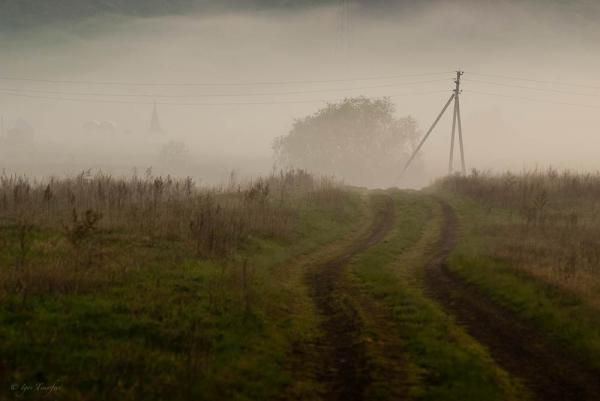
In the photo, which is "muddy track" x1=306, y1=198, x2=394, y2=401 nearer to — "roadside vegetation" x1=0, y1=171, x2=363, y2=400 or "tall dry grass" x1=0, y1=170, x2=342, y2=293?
"roadside vegetation" x1=0, y1=171, x2=363, y2=400

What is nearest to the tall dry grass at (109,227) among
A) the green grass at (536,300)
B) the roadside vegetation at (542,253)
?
the green grass at (536,300)

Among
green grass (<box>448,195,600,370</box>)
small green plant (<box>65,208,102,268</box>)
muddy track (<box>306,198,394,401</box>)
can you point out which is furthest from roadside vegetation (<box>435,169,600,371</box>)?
small green plant (<box>65,208,102,268</box>)

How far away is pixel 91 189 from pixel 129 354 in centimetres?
1890

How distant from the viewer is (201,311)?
12219 mm

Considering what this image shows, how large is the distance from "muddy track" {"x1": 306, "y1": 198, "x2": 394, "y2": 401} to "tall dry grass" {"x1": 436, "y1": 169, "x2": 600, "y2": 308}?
17.9 feet

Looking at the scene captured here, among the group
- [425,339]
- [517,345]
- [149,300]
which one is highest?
[149,300]

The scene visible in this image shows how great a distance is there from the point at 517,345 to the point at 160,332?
23.8 feet

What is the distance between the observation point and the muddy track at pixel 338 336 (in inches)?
→ 367

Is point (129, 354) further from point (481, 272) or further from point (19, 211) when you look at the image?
point (19, 211)

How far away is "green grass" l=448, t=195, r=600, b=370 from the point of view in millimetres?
11383

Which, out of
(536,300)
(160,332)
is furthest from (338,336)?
(536,300)

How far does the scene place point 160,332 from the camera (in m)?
10.8

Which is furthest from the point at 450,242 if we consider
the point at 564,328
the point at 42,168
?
the point at 42,168

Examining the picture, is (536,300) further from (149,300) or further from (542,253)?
(149,300)
